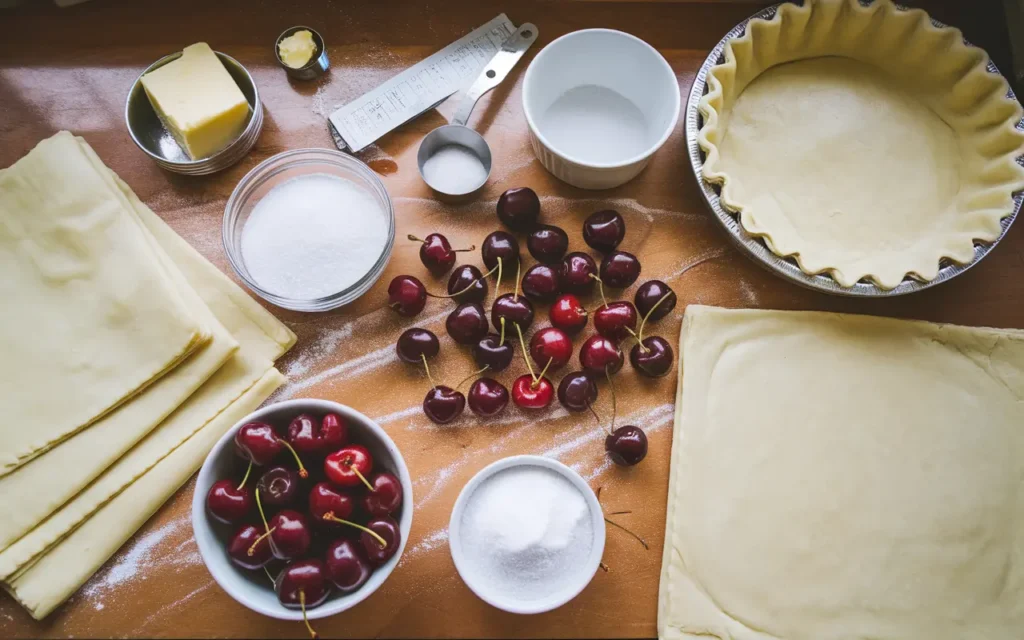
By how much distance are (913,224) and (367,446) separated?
3.05 ft

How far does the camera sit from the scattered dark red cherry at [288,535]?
0.93 metres

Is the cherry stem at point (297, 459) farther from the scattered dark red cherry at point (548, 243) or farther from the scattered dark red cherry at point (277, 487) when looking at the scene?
the scattered dark red cherry at point (548, 243)

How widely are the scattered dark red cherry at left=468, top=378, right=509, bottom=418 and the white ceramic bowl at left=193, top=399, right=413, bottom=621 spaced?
18 cm

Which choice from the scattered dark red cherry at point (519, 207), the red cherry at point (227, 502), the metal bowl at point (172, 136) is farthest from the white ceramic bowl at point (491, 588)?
the metal bowl at point (172, 136)

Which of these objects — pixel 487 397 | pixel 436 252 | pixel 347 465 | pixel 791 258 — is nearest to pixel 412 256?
pixel 436 252

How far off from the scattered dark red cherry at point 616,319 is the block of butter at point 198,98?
26.3 inches

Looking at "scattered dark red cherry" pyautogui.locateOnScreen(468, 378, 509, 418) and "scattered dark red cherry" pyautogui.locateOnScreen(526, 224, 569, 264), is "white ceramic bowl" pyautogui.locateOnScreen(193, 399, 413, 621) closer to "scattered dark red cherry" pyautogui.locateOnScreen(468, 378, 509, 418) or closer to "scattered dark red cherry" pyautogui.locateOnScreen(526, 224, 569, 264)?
"scattered dark red cherry" pyautogui.locateOnScreen(468, 378, 509, 418)

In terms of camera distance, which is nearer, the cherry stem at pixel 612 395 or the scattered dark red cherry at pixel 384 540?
the scattered dark red cherry at pixel 384 540

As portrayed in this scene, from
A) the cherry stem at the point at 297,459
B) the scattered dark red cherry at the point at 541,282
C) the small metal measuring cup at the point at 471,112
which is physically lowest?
the cherry stem at the point at 297,459

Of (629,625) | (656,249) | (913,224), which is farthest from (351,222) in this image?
(913,224)

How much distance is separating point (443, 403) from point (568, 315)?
0.24 metres

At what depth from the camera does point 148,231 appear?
1127 millimetres

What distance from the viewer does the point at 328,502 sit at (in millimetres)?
945

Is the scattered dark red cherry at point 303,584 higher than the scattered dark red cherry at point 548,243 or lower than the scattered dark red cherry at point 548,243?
lower
